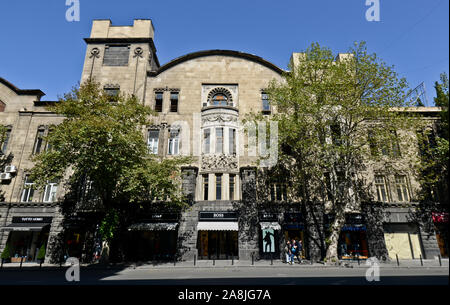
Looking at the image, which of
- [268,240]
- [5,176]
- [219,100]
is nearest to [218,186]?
[268,240]

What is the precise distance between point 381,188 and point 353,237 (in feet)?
18.0

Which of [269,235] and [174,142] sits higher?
[174,142]

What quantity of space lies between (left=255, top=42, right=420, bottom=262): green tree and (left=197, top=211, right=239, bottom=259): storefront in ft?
22.4

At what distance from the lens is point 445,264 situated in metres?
2.00

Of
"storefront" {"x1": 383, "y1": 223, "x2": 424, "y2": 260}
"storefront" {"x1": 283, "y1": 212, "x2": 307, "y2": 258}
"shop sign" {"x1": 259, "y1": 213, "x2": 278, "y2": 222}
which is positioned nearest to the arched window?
"shop sign" {"x1": 259, "y1": 213, "x2": 278, "y2": 222}

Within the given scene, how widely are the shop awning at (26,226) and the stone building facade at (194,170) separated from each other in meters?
0.08

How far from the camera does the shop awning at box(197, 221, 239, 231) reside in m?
21.7

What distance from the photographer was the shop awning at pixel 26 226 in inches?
883

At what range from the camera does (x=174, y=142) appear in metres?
25.8

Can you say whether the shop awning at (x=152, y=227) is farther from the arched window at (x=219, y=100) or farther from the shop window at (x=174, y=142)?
the arched window at (x=219, y=100)

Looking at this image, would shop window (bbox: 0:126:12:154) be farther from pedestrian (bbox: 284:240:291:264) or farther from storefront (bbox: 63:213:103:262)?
pedestrian (bbox: 284:240:291:264)

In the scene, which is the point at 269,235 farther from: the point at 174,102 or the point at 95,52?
the point at 95,52
